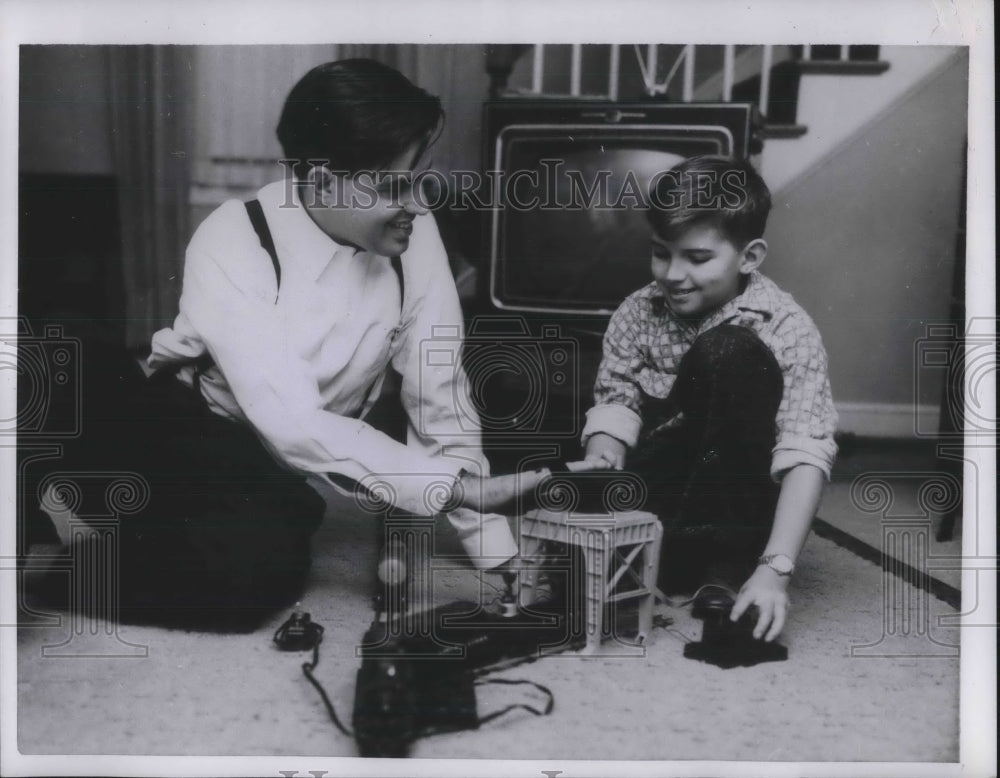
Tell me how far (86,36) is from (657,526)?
98 centimetres

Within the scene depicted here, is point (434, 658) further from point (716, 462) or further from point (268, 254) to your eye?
point (268, 254)

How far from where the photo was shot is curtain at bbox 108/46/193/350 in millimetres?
1146

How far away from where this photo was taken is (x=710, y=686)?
102 cm

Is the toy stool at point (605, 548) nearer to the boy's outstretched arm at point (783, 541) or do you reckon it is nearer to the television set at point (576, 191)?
the boy's outstretched arm at point (783, 541)

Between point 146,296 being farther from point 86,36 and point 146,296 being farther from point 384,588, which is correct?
point 384,588

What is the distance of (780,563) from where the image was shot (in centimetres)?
108

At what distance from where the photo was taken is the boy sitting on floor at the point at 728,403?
42.8 inches

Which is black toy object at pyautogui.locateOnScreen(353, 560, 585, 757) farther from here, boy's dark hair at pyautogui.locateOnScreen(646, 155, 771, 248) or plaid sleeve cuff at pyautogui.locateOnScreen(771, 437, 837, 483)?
boy's dark hair at pyautogui.locateOnScreen(646, 155, 771, 248)

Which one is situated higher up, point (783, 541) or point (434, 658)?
point (783, 541)

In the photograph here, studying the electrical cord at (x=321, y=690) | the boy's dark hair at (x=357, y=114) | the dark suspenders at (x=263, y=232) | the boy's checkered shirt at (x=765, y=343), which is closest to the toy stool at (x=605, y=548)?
the boy's checkered shirt at (x=765, y=343)

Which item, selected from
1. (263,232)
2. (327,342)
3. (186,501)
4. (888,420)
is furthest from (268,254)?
(888,420)

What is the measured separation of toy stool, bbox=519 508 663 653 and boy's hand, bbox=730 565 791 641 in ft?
0.36

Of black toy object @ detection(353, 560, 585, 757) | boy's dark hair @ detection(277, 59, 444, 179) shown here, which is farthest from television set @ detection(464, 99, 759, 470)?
black toy object @ detection(353, 560, 585, 757)

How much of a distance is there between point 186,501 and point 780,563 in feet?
2.55
